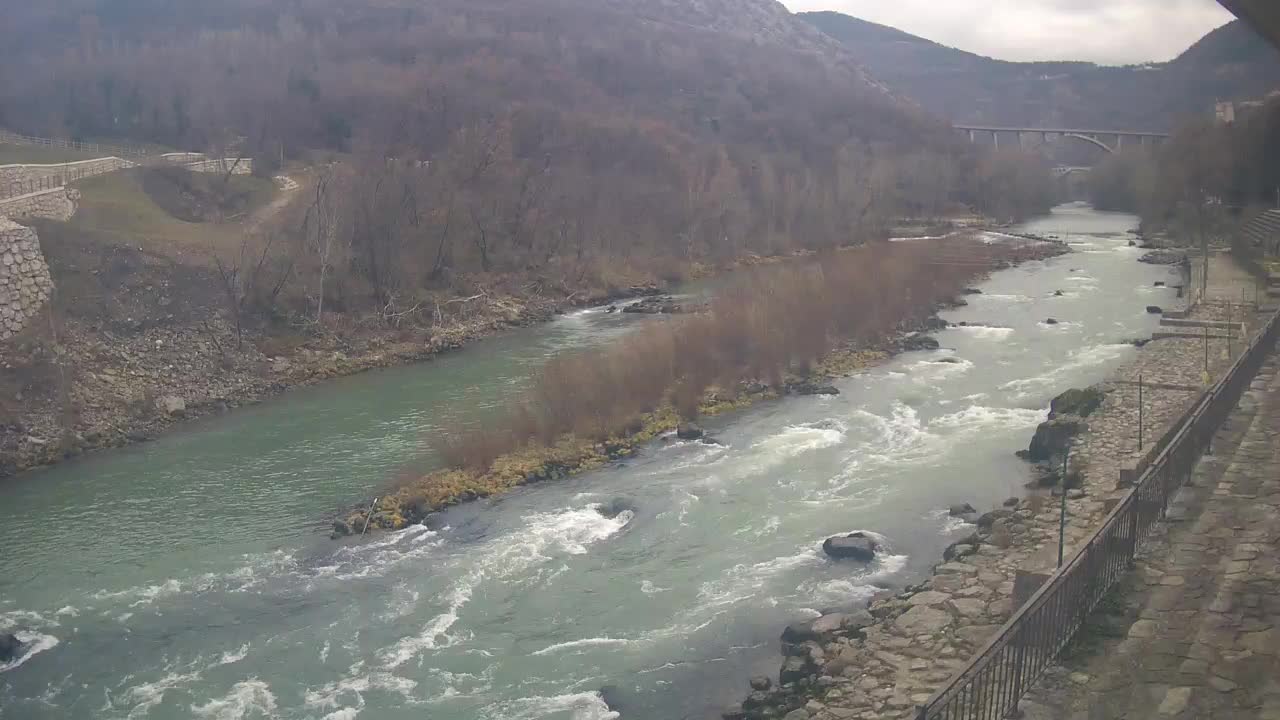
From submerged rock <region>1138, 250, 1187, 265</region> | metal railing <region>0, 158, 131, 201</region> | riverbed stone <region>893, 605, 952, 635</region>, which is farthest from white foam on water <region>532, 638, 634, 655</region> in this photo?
submerged rock <region>1138, 250, 1187, 265</region>

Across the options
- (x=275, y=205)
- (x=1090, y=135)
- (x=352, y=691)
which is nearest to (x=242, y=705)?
(x=352, y=691)

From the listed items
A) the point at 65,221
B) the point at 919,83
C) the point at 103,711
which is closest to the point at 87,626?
the point at 103,711

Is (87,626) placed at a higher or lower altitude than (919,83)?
lower

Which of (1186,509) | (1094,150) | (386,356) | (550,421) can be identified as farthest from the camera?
(1094,150)

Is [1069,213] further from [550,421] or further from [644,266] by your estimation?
[550,421]

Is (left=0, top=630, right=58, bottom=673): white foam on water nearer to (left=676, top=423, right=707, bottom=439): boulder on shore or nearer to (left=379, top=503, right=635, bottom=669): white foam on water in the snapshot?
(left=379, top=503, right=635, bottom=669): white foam on water

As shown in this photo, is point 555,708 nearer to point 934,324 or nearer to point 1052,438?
point 1052,438
